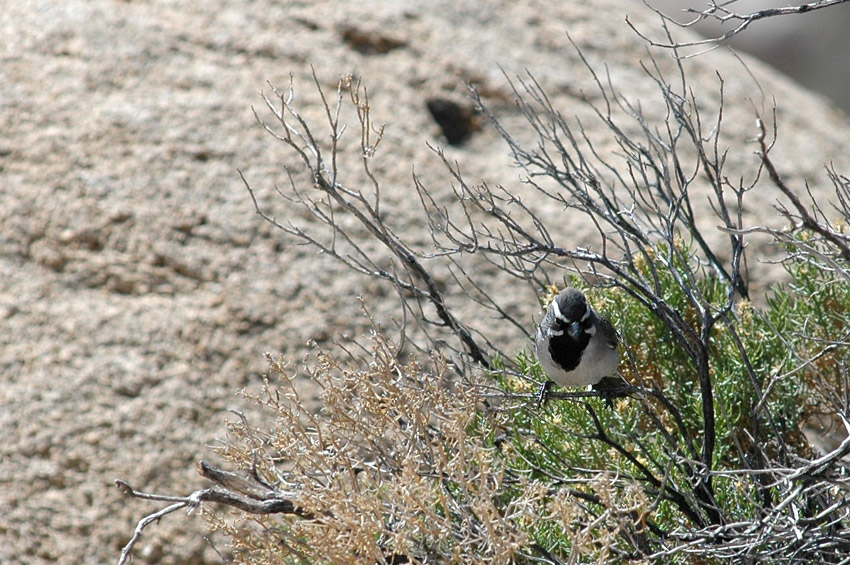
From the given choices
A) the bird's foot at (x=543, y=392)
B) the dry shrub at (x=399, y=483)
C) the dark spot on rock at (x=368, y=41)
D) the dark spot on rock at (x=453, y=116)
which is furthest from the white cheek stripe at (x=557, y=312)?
the dark spot on rock at (x=368, y=41)

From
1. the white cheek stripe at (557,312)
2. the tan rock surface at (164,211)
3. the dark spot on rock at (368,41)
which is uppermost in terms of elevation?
the dark spot on rock at (368,41)

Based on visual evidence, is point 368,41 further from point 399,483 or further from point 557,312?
point 399,483

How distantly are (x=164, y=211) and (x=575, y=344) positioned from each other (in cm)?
291

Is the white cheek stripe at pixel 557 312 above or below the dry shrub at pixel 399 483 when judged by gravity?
above

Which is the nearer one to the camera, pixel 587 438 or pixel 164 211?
pixel 587 438

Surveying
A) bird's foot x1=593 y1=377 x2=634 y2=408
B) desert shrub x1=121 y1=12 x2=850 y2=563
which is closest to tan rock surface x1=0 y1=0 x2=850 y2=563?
desert shrub x1=121 y1=12 x2=850 y2=563

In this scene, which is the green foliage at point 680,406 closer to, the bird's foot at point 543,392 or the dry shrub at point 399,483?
the bird's foot at point 543,392

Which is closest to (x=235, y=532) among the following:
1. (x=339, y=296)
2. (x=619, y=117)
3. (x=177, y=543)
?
(x=177, y=543)

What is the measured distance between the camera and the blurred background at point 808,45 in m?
17.7

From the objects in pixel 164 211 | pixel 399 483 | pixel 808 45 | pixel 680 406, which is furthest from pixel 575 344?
pixel 808 45

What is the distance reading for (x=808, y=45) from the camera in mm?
17953

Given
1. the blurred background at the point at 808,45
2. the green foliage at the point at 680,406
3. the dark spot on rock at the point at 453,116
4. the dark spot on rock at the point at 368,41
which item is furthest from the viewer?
the blurred background at the point at 808,45

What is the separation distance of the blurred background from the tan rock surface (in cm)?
1268

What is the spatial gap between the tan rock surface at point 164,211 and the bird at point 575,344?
1771 mm
